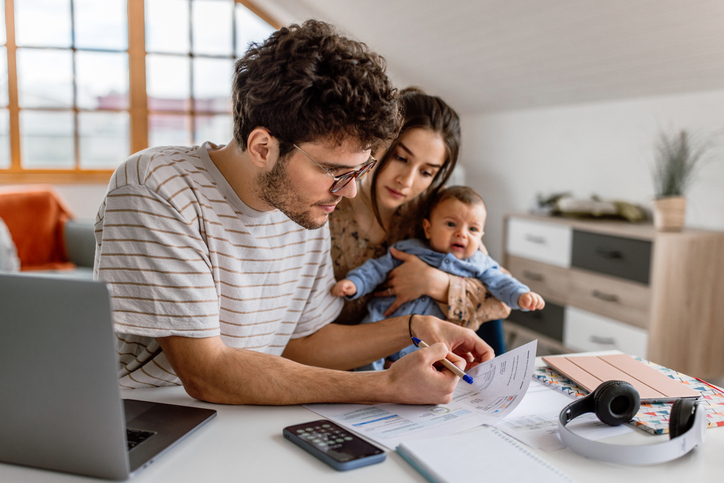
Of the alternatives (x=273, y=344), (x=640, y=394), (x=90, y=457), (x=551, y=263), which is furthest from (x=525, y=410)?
(x=551, y=263)

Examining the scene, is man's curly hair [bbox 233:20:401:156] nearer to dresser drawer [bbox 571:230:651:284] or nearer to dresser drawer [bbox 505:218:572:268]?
dresser drawer [bbox 571:230:651:284]

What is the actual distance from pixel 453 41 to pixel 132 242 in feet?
10.2

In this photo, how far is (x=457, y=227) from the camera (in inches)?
67.7

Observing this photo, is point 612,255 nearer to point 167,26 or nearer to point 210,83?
point 210,83

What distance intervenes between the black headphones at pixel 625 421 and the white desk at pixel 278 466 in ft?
0.05

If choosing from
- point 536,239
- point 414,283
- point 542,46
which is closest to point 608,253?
point 536,239

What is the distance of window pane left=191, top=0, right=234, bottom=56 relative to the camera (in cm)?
525

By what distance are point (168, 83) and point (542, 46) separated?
3.45 meters

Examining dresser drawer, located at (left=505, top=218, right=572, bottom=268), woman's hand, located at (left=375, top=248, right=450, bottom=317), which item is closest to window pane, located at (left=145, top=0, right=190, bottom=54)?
dresser drawer, located at (left=505, top=218, right=572, bottom=268)

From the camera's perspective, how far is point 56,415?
0.74m

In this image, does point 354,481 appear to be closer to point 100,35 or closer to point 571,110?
point 571,110

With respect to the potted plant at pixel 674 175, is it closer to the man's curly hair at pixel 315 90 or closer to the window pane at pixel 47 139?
the man's curly hair at pixel 315 90

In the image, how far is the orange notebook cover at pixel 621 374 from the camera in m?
1.06

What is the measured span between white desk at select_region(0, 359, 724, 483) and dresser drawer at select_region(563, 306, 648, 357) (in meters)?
1.96
